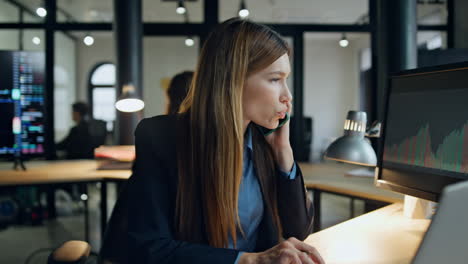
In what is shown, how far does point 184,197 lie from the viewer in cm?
101

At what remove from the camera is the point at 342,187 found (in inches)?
92.1

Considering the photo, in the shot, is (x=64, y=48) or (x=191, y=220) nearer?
(x=191, y=220)

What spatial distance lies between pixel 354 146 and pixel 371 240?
0.44m

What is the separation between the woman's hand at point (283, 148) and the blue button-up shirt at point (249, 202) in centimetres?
3

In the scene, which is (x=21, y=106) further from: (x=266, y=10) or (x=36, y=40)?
(x=266, y=10)

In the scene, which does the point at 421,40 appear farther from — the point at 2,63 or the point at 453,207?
the point at 453,207

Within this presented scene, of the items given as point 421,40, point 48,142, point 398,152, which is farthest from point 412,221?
point 421,40

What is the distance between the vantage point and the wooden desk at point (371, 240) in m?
1.10

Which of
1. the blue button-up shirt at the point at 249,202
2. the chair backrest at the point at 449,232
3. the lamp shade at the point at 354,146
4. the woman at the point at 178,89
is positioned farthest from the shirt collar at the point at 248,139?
the woman at the point at 178,89

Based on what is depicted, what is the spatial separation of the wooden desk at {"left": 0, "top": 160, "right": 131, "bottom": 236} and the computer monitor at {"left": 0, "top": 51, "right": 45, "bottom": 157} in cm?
20

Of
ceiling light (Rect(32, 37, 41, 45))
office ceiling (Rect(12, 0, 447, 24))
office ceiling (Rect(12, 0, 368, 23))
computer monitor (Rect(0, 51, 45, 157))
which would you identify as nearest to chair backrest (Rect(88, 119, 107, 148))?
computer monitor (Rect(0, 51, 45, 157))

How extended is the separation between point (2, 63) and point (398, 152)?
12.0 ft

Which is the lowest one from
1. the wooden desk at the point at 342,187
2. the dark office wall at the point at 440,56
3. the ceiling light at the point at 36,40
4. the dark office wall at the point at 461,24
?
the wooden desk at the point at 342,187

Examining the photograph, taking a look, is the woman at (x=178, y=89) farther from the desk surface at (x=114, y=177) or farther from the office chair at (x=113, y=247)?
the office chair at (x=113, y=247)
